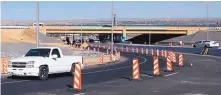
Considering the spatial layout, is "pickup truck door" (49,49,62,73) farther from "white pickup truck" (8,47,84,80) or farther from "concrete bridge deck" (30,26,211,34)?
"concrete bridge deck" (30,26,211,34)

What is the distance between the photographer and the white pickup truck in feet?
72.7

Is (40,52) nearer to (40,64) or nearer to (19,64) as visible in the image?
(40,64)

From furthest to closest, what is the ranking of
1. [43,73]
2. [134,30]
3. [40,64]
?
[134,30], [43,73], [40,64]

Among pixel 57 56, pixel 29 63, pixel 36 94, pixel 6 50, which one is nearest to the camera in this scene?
pixel 36 94

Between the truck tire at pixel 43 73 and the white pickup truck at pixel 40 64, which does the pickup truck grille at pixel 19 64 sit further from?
the truck tire at pixel 43 73

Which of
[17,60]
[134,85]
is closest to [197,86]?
[134,85]

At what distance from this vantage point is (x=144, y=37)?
6668 inches

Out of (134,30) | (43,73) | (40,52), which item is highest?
(134,30)

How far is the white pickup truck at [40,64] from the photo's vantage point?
72.7 ft

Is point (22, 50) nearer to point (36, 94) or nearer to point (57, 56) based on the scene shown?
point (57, 56)

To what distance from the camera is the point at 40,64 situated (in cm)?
2236

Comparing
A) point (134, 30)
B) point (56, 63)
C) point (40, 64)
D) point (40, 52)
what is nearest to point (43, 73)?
point (40, 64)

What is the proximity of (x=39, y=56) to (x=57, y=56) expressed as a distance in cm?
115

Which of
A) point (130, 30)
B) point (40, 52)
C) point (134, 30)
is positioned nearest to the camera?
point (40, 52)
